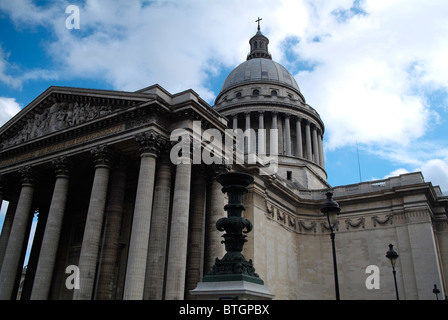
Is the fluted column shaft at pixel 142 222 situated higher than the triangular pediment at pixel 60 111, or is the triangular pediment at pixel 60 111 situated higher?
the triangular pediment at pixel 60 111

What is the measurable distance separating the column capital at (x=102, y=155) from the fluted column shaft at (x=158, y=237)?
335cm

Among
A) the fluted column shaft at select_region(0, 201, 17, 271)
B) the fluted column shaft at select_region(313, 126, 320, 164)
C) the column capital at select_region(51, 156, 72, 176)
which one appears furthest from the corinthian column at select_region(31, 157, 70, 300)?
the fluted column shaft at select_region(313, 126, 320, 164)

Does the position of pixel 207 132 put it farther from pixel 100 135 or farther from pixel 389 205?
pixel 389 205

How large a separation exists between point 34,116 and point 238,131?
2575 centimetres

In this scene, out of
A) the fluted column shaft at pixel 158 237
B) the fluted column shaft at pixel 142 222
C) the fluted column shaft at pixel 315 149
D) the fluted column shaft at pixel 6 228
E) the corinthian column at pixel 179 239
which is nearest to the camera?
the fluted column shaft at pixel 142 222

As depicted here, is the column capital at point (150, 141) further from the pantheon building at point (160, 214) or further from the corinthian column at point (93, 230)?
the corinthian column at point (93, 230)

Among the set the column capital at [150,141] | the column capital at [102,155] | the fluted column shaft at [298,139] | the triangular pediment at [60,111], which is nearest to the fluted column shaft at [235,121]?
the fluted column shaft at [298,139]

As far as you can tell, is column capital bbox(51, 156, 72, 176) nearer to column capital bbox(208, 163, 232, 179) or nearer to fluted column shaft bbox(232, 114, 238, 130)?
column capital bbox(208, 163, 232, 179)

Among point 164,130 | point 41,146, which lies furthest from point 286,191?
point 41,146

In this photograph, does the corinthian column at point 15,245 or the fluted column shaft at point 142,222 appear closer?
the fluted column shaft at point 142,222

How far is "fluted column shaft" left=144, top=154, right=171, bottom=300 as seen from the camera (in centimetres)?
2108

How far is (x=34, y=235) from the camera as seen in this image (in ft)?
113

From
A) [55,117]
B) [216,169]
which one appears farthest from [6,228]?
[216,169]

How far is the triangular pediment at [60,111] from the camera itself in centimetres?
2512
